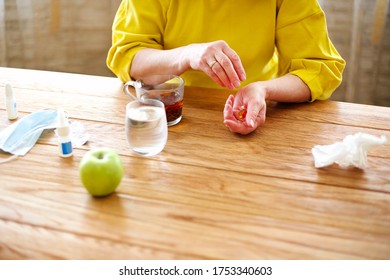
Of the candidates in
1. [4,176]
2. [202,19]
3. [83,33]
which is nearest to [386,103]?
[202,19]

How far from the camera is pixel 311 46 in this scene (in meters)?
1.36

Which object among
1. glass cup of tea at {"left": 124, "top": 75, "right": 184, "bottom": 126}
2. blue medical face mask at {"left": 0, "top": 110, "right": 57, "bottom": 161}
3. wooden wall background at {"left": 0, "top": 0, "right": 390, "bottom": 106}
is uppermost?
glass cup of tea at {"left": 124, "top": 75, "right": 184, "bottom": 126}

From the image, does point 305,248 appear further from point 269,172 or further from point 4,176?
point 4,176

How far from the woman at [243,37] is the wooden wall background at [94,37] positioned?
87cm

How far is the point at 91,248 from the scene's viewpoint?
78 cm

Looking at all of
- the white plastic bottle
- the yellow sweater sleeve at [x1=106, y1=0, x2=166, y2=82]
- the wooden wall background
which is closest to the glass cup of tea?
the yellow sweater sleeve at [x1=106, y1=0, x2=166, y2=82]

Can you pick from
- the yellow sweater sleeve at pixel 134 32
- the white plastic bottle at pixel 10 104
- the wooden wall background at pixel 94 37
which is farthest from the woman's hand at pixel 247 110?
the wooden wall background at pixel 94 37

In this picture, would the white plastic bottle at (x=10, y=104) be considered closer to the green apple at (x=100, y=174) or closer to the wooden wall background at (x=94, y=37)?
the green apple at (x=100, y=174)

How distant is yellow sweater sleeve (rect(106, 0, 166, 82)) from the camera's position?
1381 mm

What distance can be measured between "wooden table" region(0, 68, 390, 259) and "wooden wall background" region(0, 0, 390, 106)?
1061mm

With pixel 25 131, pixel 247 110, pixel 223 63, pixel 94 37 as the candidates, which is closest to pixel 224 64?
pixel 223 63

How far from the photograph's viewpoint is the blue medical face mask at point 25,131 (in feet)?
3.49

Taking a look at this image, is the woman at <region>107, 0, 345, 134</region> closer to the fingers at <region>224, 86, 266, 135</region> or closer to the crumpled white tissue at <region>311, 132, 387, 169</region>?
the fingers at <region>224, 86, 266, 135</region>
